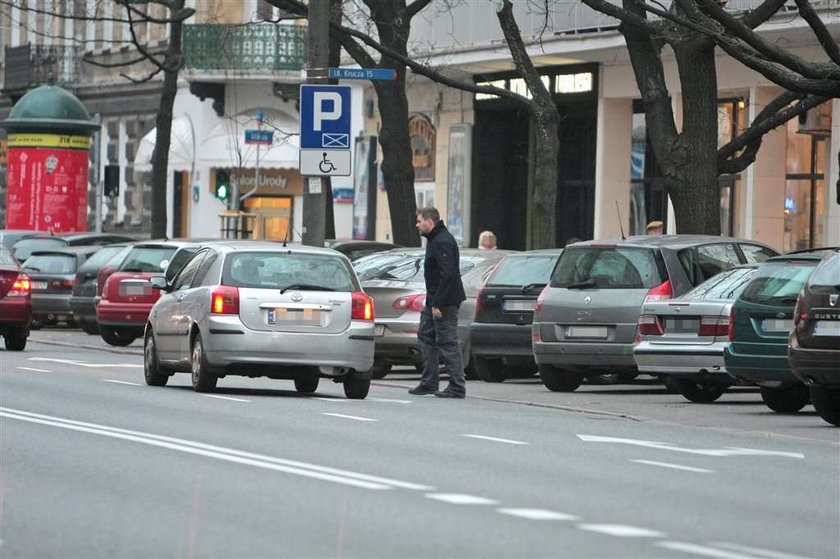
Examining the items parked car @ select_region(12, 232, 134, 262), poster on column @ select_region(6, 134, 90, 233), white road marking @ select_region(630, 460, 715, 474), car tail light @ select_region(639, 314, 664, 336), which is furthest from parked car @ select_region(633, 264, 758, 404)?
poster on column @ select_region(6, 134, 90, 233)

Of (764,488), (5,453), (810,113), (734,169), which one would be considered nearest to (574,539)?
(764,488)

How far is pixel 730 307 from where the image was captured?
20.5m

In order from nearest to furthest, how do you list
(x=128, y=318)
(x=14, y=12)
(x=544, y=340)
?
1. (x=544, y=340)
2. (x=128, y=318)
3. (x=14, y=12)

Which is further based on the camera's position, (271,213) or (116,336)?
(271,213)

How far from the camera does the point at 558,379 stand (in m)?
22.8

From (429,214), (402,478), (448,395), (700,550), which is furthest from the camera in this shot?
(429,214)

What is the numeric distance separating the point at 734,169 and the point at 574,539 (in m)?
17.9

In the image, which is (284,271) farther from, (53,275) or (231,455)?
(53,275)

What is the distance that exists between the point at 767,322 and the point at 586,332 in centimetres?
317

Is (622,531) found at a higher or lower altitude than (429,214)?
lower

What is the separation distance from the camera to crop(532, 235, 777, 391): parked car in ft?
71.8

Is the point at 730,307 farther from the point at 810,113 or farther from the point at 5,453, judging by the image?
the point at 810,113

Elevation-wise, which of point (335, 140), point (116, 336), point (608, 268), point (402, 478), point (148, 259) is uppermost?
point (335, 140)

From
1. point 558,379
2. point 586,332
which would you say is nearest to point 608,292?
point 586,332
